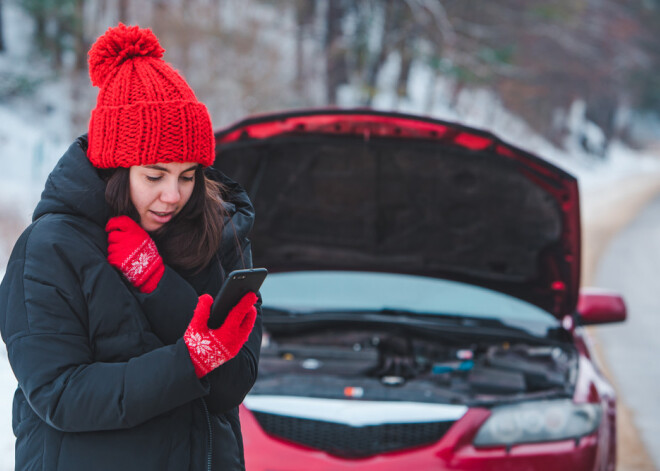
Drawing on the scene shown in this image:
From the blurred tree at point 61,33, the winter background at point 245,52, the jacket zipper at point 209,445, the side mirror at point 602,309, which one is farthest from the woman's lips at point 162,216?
the blurred tree at point 61,33

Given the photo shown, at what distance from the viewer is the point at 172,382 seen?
1.28m

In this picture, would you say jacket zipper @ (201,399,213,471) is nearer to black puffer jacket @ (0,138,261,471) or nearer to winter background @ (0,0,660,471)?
black puffer jacket @ (0,138,261,471)

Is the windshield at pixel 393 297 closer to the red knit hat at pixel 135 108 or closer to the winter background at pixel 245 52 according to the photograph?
the red knit hat at pixel 135 108

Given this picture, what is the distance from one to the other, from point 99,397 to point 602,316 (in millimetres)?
2659

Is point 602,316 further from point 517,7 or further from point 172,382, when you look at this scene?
point 517,7

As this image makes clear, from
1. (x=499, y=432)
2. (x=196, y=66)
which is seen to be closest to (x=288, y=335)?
(x=499, y=432)

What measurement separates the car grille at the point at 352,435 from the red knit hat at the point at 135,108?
1.41 metres

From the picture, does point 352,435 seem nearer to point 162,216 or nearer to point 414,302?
point 414,302

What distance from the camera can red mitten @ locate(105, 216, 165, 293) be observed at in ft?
4.52

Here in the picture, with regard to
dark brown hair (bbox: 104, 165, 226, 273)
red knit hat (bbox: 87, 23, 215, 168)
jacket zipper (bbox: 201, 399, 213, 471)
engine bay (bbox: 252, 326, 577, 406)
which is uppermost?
red knit hat (bbox: 87, 23, 215, 168)

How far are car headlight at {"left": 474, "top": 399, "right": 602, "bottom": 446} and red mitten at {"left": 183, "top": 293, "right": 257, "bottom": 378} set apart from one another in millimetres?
1465

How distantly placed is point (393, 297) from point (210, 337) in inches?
89.0

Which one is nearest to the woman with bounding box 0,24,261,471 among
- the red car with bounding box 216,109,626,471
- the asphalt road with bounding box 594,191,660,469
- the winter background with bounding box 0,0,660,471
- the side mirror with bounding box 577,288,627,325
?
the red car with bounding box 216,109,626,471

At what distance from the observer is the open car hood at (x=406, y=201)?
297 centimetres
